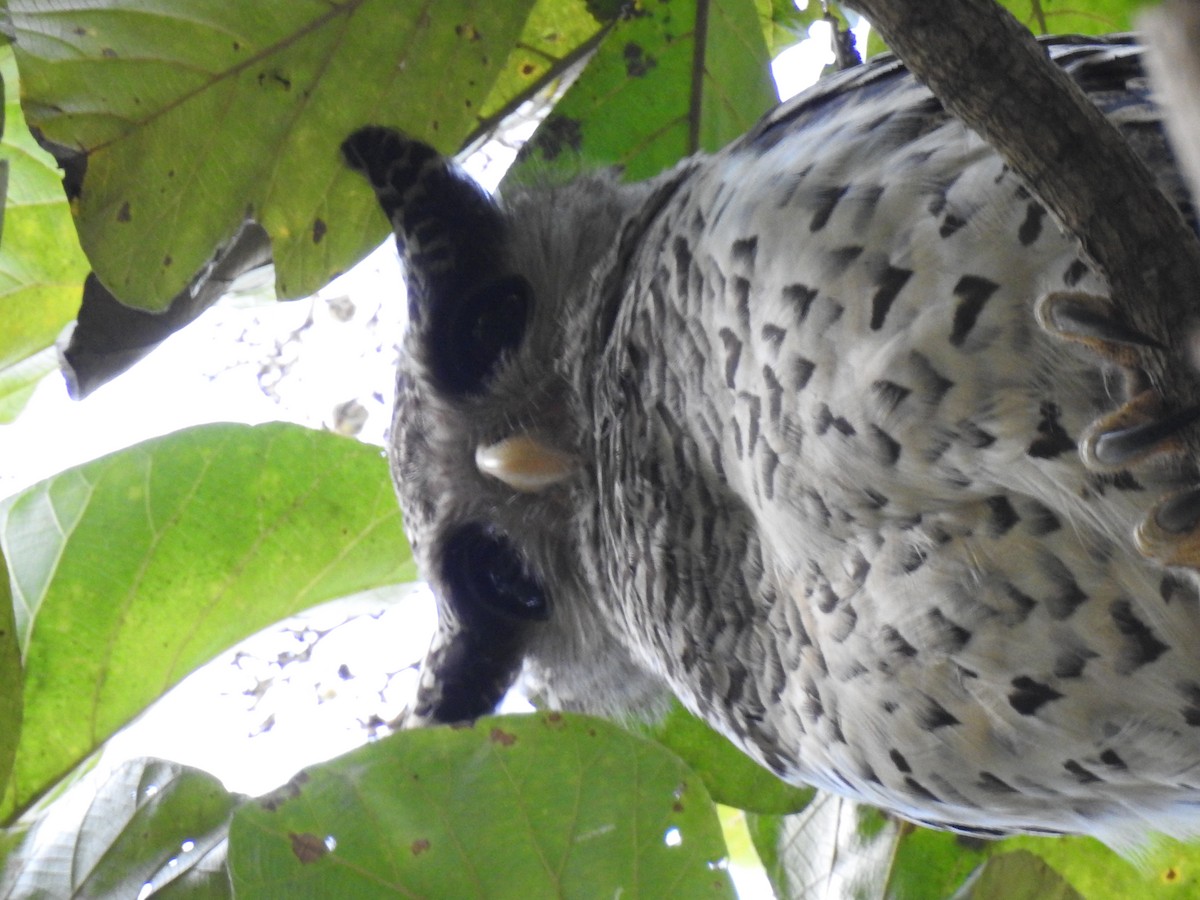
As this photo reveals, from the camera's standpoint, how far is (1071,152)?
50 centimetres

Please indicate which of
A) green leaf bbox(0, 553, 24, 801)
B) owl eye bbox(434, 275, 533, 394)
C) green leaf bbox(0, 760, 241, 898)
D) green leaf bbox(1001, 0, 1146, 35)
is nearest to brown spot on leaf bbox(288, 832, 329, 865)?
green leaf bbox(0, 760, 241, 898)

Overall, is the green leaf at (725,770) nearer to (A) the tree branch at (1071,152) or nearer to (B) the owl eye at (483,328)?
(B) the owl eye at (483,328)

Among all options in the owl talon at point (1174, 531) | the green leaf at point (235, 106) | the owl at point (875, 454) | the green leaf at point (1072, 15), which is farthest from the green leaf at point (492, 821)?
the green leaf at point (1072, 15)

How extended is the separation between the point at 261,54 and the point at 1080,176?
3.39ft

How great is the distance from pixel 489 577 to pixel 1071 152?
1.16 m

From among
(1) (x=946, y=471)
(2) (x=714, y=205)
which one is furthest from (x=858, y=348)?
(2) (x=714, y=205)

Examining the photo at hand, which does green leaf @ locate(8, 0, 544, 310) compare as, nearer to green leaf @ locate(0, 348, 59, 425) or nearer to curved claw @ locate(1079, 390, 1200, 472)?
green leaf @ locate(0, 348, 59, 425)

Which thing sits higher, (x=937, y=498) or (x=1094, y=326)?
(x=1094, y=326)

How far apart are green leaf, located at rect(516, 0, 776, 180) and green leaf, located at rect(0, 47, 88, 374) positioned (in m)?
0.64

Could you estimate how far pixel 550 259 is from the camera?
Answer: 58.0 inches

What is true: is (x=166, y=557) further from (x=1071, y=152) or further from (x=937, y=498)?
(x=1071, y=152)

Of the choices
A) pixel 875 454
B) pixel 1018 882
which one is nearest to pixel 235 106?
pixel 875 454

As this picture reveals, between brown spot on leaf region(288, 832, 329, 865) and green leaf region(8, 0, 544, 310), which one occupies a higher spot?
green leaf region(8, 0, 544, 310)

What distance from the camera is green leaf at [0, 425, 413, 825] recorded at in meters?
1.58
